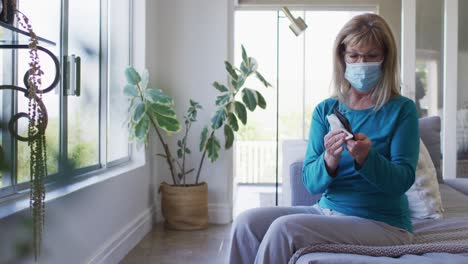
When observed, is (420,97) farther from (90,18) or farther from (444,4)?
(90,18)

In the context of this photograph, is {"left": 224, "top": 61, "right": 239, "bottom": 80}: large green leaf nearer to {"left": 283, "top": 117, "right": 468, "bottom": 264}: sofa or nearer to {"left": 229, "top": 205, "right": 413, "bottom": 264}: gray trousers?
{"left": 283, "top": 117, "right": 468, "bottom": 264}: sofa

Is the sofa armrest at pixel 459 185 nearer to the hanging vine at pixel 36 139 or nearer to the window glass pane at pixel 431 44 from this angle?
the window glass pane at pixel 431 44

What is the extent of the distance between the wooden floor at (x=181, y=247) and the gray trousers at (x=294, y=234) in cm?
135

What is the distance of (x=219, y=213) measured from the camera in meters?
3.88

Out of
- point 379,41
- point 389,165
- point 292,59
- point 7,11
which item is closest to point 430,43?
point 292,59

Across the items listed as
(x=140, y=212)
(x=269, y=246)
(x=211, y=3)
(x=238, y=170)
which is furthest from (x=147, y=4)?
(x=238, y=170)

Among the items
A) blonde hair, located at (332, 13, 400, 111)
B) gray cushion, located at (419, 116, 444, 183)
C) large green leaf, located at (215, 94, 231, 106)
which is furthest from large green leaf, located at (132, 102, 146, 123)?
blonde hair, located at (332, 13, 400, 111)

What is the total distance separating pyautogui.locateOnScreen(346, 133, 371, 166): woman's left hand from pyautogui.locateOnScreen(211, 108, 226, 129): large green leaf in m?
2.22

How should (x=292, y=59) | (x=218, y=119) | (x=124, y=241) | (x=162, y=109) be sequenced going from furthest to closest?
(x=292, y=59) → (x=218, y=119) → (x=162, y=109) → (x=124, y=241)

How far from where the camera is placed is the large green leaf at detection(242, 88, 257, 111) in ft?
11.5

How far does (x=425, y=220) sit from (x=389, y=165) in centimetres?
61

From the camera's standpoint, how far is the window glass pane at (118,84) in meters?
3.16

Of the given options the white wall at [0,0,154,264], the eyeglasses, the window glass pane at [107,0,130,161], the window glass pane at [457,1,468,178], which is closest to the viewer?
the eyeglasses

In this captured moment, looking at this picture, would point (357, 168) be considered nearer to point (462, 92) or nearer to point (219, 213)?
point (219, 213)
